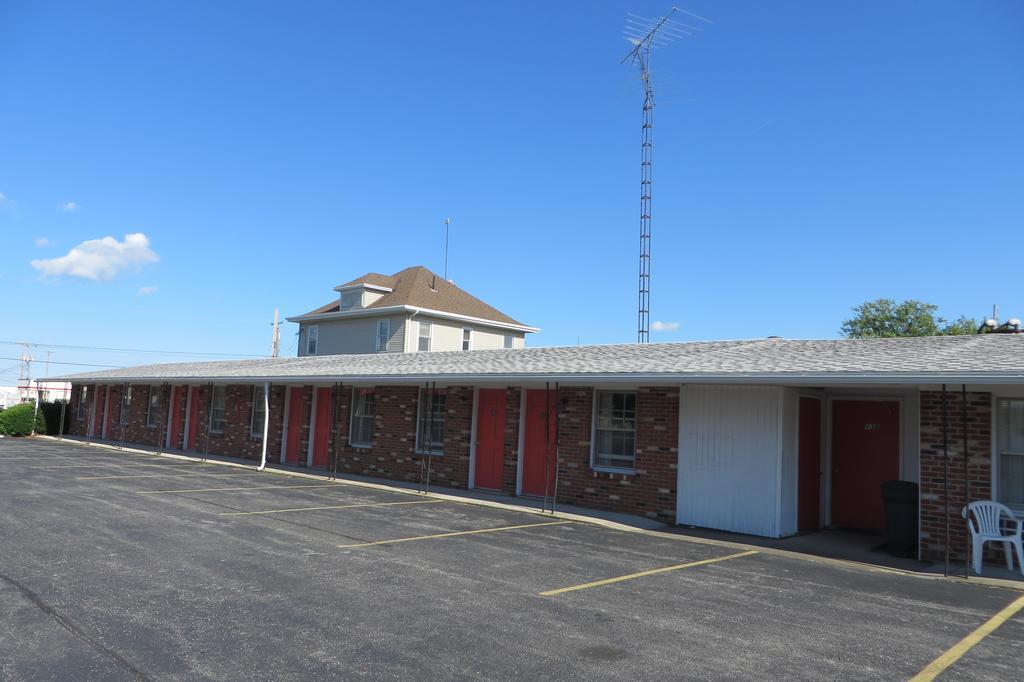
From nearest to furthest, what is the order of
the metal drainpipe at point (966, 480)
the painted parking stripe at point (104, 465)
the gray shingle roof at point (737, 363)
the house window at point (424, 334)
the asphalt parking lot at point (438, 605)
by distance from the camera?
the asphalt parking lot at point (438, 605), the metal drainpipe at point (966, 480), the gray shingle roof at point (737, 363), the painted parking stripe at point (104, 465), the house window at point (424, 334)

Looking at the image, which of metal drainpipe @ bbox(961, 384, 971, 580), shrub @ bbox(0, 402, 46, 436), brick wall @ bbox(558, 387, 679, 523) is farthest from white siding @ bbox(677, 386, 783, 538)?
shrub @ bbox(0, 402, 46, 436)

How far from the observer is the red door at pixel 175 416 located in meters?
27.3

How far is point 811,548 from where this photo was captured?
10773mm

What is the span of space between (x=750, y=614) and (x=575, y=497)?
24.6ft

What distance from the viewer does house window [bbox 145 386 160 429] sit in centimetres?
2875

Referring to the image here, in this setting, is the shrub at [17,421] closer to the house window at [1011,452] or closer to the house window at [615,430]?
the house window at [615,430]

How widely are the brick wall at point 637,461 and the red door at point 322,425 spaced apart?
28.0 ft

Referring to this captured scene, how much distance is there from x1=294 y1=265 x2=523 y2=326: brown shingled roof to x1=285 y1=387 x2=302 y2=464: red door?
11571mm

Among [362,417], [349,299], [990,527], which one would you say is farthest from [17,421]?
[990,527]

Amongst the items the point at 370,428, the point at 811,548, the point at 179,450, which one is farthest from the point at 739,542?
the point at 179,450

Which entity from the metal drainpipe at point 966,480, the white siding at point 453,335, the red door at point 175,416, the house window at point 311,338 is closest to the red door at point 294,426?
the red door at point 175,416

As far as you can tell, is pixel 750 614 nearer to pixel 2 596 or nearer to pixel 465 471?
pixel 2 596

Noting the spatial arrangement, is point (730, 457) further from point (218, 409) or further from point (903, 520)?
point (218, 409)

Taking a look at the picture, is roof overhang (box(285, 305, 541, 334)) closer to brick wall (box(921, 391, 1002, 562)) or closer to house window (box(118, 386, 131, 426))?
house window (box(118, 386, 131, 426))
